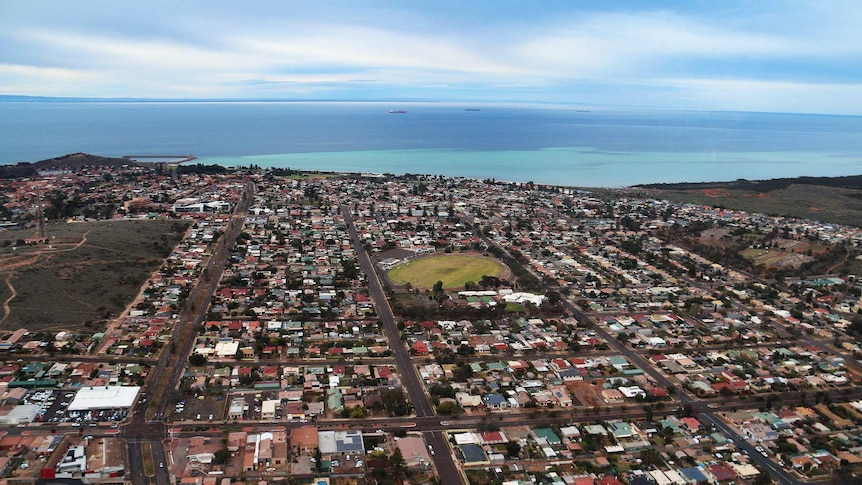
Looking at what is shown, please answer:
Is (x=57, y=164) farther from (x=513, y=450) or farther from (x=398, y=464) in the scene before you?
(x=513, y=450)

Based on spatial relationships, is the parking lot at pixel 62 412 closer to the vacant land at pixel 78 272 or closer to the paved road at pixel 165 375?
the paved road at pixel 165 375

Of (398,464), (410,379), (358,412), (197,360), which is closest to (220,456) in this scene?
(358,412)

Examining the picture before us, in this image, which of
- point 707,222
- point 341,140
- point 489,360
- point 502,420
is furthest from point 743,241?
point 341,140

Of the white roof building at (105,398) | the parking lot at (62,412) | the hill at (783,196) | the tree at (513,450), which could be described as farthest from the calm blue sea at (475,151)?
the parking lot at (62,412)

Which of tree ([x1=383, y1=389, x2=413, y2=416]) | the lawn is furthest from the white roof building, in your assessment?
the lawn

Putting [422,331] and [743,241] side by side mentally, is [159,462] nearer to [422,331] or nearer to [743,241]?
[422,331]

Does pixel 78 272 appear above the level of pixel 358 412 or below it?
above
